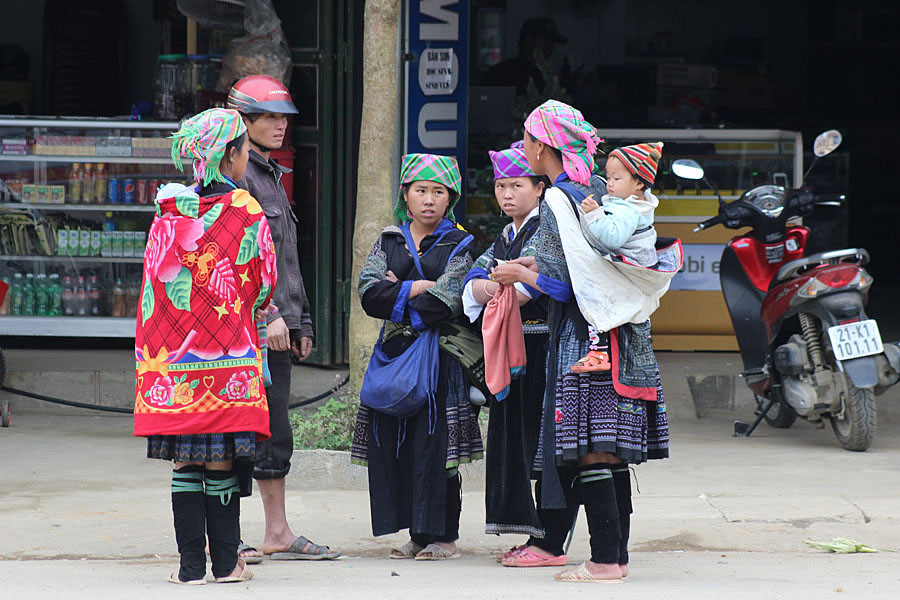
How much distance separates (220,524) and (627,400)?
56.5 inches

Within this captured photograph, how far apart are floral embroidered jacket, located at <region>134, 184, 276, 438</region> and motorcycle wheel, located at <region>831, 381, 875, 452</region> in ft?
12.0

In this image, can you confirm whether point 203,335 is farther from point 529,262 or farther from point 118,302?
point 118,302

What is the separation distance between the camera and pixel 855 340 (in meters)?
6.59

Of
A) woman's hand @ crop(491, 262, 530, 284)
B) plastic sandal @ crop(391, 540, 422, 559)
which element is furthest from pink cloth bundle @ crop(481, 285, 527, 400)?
plastic sandal @ crop(391, 540, 422, 559)

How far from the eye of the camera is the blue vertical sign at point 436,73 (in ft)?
25.6

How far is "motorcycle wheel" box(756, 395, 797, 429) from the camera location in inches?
293

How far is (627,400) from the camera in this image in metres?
4.34

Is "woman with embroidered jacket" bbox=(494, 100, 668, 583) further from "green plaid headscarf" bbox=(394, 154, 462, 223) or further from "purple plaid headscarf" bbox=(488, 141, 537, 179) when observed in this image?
"green plaid headscarf" bbox=(394, 154, 462, 223)

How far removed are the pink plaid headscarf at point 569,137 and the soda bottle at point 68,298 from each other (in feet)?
17.0

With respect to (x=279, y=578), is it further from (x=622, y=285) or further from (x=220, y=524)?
(x=622, y=285)

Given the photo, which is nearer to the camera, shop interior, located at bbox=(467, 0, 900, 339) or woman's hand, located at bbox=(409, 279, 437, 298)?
woman's hand, located at bbox=(409, 279, 437, 298)

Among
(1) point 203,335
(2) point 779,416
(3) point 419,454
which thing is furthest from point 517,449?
(2) point 779,416

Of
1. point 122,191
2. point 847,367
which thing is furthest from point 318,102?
point 847,367

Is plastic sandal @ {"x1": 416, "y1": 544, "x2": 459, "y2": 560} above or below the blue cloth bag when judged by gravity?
below
